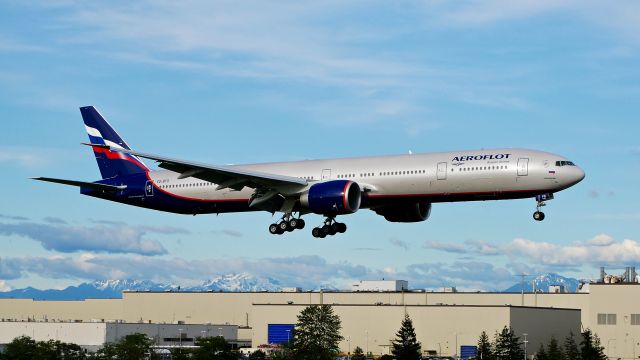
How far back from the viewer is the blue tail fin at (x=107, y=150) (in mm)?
90812

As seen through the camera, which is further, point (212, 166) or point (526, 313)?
point (526, 313)

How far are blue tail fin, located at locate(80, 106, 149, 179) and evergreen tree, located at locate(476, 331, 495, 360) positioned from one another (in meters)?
73.2

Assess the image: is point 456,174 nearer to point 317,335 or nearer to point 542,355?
point 542,355

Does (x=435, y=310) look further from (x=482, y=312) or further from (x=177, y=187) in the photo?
(x=177, y=187)

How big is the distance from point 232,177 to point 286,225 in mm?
6004

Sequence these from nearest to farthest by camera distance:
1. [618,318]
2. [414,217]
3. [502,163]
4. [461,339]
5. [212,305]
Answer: [502,163] → [414,217] → [461,339] → [618,318] → [212,305]

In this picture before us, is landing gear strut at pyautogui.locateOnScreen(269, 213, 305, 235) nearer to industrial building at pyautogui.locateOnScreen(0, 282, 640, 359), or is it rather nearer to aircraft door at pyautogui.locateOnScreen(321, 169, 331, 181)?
aircraft door at pyautogui.locateOnScreen(321, 169, 331, 181)

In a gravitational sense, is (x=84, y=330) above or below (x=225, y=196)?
below

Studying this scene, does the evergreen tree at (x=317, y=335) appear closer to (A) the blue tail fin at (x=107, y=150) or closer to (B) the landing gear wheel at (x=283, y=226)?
(A) the blue tail fin at (x=107, y=150)

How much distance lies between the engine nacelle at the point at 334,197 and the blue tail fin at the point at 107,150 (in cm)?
2027

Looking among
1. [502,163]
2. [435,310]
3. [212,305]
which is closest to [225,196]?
[502,163]

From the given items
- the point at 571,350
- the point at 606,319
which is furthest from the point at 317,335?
the point at 606,319

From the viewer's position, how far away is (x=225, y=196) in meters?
83.8

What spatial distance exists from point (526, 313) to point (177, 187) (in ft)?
292
